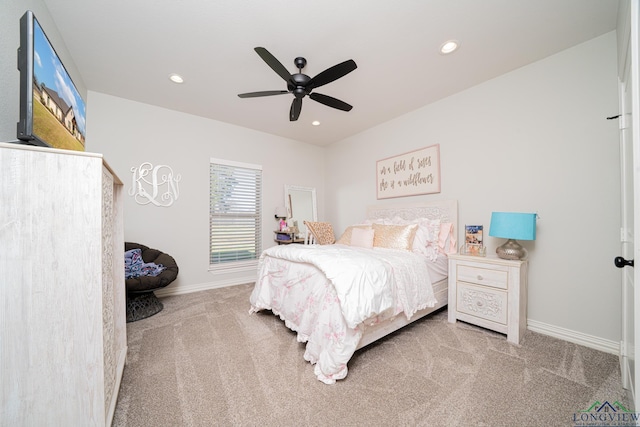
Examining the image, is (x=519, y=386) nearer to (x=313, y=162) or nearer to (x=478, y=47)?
(x=478, y=47)

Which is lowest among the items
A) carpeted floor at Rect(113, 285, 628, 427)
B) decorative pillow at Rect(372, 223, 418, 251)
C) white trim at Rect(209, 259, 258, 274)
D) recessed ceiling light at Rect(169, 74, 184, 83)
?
carpeted floor at Rect(113, 285, 628, 427)

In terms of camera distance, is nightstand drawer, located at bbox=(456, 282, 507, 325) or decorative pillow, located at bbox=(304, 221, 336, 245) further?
decorative pillow, located at bbox=(304, 221, 336, 245)

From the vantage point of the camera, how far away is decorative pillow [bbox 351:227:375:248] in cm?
304

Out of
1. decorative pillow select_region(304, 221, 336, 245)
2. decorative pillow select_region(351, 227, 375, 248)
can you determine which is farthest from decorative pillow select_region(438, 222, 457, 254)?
decorative pillow select_region(304, 221, 336, 245)

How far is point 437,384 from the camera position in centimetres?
152

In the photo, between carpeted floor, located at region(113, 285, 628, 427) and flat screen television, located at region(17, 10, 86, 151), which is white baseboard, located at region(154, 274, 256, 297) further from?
flat screen television, located at region(17, 10, 86, 151)

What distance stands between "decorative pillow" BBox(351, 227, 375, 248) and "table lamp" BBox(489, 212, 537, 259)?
4.23ft

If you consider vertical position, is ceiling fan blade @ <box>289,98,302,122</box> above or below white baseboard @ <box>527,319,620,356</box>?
above

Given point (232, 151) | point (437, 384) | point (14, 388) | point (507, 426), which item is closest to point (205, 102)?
point (232, 151)

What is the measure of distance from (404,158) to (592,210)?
202 centimetres

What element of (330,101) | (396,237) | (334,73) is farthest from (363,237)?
(334,73)

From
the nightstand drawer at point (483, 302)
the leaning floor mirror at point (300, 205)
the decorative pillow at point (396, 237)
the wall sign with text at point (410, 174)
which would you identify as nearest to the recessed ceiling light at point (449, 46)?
the wall sign with text at point (410, 174)

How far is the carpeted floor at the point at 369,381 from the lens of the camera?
1.28 m

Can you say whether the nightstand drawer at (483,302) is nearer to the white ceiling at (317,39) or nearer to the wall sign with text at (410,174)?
the wall sign with text at (410,174)
